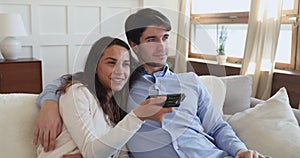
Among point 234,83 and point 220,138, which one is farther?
point 234,83

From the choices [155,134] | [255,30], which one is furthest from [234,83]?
[255,30]

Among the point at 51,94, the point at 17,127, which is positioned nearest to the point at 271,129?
the point at 51,94

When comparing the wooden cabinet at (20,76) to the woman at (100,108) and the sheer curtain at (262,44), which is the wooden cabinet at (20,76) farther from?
the woman at (100,108)

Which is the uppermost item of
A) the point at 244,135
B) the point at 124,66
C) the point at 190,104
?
the point at 124,66

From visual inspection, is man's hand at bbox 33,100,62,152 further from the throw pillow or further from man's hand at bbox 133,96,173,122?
the throw pillow

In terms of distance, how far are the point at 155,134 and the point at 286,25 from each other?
2.03 m

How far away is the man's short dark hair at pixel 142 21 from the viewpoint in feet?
3.72

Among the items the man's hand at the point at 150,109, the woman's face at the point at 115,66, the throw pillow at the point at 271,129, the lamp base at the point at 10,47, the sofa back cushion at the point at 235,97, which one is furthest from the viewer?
the lamp base at the point at 10,47

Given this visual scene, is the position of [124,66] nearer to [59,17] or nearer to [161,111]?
[161,111]

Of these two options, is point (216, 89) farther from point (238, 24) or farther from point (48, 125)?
point (238, 24)

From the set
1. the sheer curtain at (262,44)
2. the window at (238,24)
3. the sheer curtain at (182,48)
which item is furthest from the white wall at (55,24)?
the sheer curtain at (182,48)

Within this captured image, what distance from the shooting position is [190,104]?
52.1 inches

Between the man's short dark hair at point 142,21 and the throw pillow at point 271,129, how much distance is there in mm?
602

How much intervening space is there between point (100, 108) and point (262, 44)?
6.48 ft
